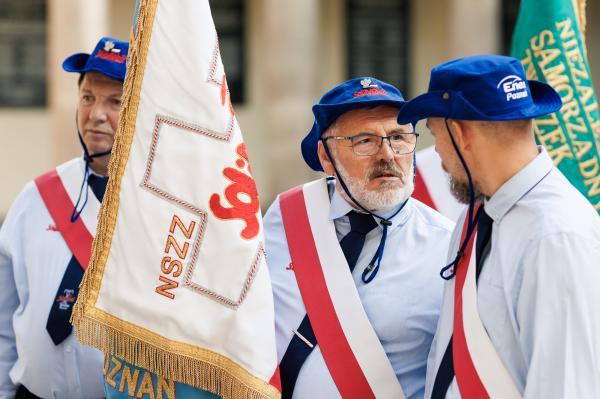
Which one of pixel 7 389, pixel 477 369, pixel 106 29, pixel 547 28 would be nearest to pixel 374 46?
pixel 106 29

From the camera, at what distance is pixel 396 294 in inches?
119

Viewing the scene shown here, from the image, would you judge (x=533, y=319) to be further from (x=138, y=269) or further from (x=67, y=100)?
(x=67, y=100)

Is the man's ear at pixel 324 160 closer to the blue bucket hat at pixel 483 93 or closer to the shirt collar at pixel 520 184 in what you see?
A: the blue bucket hat at pixel 483 93

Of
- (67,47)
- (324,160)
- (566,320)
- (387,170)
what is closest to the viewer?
(566,320)

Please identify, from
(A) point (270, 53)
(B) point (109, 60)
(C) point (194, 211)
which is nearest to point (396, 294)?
(C) point (194, 211)

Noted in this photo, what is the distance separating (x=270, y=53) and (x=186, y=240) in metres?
10.1

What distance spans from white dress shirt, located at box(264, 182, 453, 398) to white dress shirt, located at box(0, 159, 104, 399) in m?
0.80

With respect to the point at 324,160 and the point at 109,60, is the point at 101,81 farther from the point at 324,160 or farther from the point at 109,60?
the point at 324,160

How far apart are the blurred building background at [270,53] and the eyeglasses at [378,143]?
907cm

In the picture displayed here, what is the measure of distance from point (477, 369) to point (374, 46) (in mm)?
13028

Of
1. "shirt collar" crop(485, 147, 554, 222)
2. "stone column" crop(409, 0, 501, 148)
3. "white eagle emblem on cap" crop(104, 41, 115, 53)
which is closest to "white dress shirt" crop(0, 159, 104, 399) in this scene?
"white eagle emblem on cap" crop(104, 41, 115, 53)

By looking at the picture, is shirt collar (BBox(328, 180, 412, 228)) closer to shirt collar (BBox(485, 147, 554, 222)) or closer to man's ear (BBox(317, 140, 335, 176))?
man's ear (BBox(317, 140, 335, 176))

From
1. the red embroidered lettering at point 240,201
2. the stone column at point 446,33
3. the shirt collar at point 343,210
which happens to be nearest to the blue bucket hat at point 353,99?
the shirt collar at point 343,210

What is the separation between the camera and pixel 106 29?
12859 millimetres
